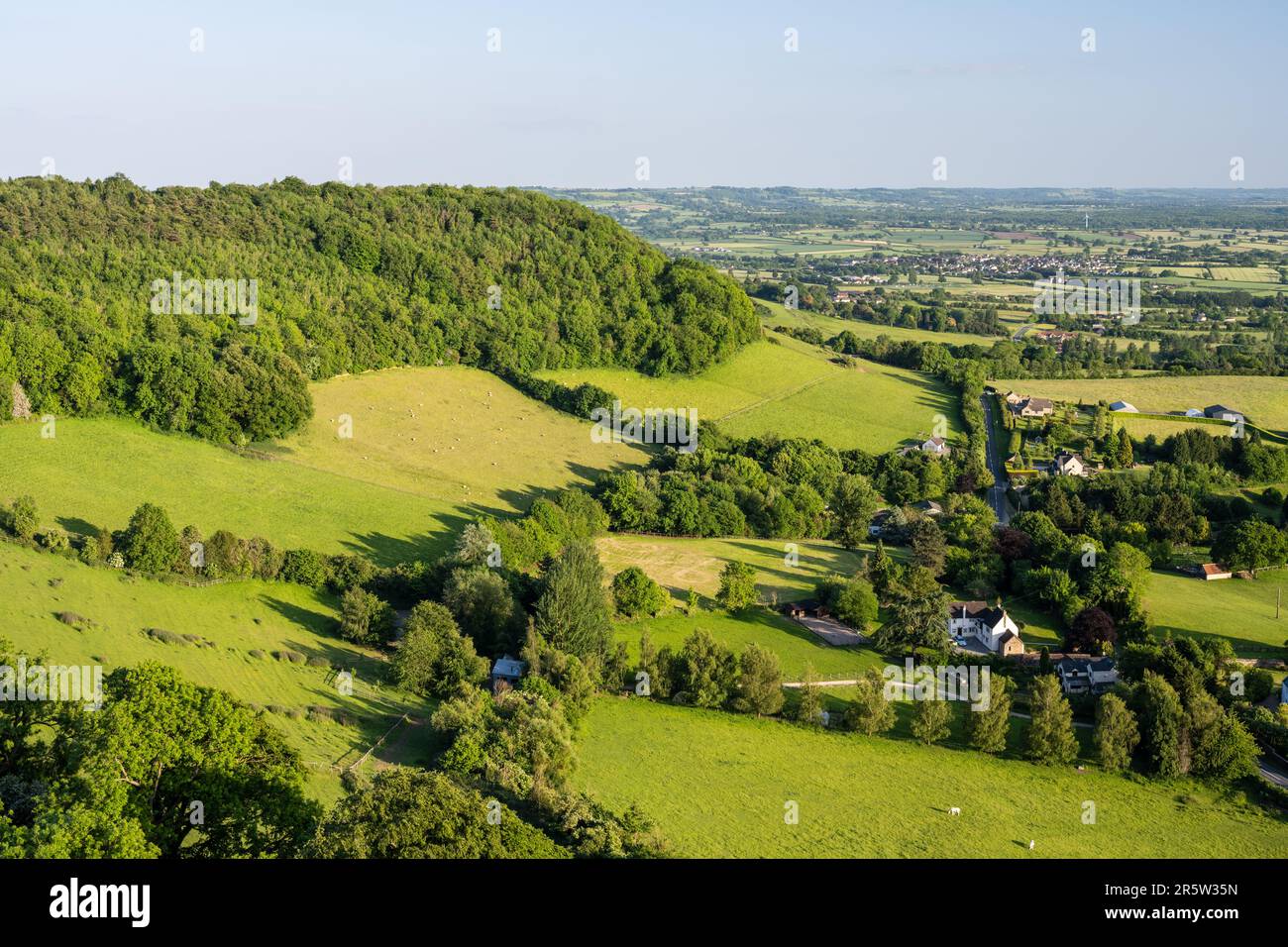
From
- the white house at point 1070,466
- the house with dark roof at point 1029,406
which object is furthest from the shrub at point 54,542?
the house with dark roof at point 1029,406

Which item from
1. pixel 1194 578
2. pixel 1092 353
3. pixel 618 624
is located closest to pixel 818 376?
pixel 1092 353

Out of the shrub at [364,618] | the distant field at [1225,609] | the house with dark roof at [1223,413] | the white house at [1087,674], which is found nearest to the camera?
the white house at [1087,674]

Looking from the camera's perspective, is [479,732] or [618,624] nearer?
[479,732]

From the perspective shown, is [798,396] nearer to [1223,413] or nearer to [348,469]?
[1223,413]

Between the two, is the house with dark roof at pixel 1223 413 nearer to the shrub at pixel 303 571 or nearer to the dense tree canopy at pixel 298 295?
the dense tree canopy at pixel 298 295

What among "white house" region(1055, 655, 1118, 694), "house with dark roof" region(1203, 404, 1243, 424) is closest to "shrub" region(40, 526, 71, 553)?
"white house" region(1055, 655, 1118, 694)

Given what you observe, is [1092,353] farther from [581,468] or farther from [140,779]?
[140,779]

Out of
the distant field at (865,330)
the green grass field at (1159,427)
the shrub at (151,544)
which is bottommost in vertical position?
the shrub at (151,544)
